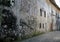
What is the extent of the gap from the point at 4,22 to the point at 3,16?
36 cm

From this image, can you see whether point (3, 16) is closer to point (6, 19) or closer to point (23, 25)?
point (6, 19)

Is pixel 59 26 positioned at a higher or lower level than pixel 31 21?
lower

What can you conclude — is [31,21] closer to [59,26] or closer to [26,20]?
[26,20]

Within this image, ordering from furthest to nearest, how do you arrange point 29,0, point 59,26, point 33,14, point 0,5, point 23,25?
point 59,26 → point 33,14 → point 29,0 → point 23,25 → point 0,5

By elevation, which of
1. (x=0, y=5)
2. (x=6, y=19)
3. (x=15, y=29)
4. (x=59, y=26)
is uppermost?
(x=0, y=5)

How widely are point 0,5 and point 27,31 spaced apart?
335 cm

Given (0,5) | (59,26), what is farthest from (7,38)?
(59,26)

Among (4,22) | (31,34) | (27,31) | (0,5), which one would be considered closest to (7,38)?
(4,22)

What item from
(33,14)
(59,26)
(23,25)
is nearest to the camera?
(23,25)

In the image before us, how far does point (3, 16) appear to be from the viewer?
27.3 feet

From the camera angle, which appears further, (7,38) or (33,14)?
(33,14)

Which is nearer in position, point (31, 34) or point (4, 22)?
point (4, 22)

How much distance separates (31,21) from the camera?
1172 cm

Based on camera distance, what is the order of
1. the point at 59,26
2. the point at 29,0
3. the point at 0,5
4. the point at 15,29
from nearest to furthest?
the point at 0,5
the point at 15,29
the point at 29,0
the point at 59,26
